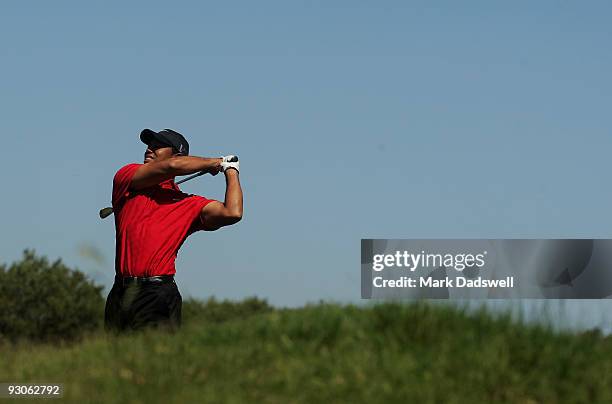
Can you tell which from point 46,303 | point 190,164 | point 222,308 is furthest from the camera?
point 222,308

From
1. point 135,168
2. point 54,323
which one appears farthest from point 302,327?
point 54,323

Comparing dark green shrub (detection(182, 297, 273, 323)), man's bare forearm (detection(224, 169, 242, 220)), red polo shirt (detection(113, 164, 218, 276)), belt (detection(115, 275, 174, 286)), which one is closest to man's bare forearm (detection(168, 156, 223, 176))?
man's bare forearm (detection(224, 169, 242, 220))

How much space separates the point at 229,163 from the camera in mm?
11430

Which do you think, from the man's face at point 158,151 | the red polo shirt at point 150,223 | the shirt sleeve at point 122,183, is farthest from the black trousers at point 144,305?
the man's face at point 158,151

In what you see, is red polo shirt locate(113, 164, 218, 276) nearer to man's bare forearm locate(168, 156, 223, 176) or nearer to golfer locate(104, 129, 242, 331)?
golfer locate(104, 129, 242, 331)

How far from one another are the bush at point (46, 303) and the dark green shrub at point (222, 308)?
4.69 metres

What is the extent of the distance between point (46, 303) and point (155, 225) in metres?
41.3

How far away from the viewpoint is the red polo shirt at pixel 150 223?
1087 cm

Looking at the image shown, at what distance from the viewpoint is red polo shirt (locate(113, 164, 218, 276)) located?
10867 millimetres

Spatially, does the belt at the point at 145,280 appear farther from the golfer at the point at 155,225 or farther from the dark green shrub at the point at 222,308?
the dark green shrub at the point at 222,308

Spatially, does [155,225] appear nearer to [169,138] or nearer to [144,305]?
[144,305]

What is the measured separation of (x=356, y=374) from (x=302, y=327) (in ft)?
3.52

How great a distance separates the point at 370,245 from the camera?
38.5m

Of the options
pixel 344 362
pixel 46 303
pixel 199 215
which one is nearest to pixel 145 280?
pixel 199 215
